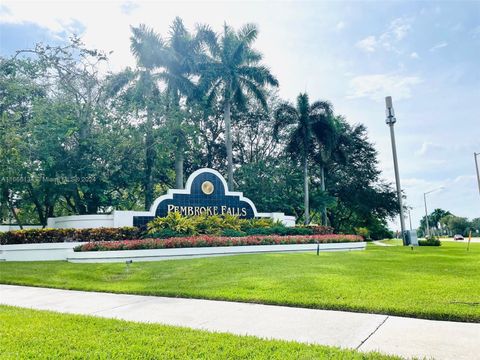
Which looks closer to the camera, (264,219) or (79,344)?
(79,344)

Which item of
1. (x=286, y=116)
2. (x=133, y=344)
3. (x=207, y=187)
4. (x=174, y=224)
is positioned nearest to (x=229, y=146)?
(x=207, y=187)

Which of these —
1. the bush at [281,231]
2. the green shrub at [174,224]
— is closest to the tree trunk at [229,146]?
the bush at [281,231]

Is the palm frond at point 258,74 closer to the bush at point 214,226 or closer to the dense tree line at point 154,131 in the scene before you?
the dense tree line at point 154,131

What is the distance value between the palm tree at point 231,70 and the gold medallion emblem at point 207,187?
256 inches

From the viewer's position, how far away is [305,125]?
28.5 metres

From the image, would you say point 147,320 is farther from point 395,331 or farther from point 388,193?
point 388,193

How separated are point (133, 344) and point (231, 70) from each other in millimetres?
23639

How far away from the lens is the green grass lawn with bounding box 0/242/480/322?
612cm

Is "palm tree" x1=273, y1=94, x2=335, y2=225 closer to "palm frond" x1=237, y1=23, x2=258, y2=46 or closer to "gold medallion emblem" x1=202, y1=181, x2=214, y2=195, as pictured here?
"palm frond" x1=237, y1=23, x2=258, y2=46

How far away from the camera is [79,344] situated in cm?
444

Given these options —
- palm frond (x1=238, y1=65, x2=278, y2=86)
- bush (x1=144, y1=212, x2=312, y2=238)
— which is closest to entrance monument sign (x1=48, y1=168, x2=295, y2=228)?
bush (x1=144, y1=212, x2=312, y2=238)

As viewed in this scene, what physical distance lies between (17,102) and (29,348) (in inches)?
789

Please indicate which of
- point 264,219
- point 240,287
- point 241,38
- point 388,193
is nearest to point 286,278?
point 240,287

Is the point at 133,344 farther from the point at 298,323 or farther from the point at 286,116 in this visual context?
the point at 286,116
